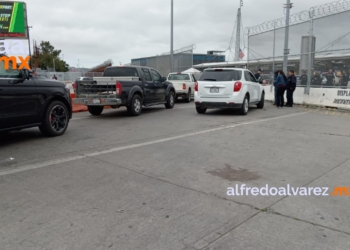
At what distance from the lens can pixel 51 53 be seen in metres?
71.1

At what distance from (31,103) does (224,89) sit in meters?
6.63

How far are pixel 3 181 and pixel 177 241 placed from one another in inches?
116

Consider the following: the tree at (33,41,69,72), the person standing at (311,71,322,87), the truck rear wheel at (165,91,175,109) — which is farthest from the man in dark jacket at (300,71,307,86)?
the tree at (33,41,69,72)

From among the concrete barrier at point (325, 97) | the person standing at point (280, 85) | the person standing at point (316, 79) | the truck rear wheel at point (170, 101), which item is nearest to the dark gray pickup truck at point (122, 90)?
the truck rear wheel at point (170, 101)

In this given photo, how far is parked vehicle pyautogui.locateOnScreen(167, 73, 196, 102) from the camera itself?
1784cm

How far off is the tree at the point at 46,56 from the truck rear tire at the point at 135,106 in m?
55.9

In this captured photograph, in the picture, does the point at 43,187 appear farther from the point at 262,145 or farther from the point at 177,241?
the point at 262,145

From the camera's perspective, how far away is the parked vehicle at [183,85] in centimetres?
1784

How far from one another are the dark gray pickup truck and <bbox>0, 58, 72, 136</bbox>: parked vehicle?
268 cm

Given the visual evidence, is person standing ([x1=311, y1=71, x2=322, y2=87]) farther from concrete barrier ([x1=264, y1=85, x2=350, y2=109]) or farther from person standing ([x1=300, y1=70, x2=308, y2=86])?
person standing ([x1=300, y1=70, x2=308, y2=86])

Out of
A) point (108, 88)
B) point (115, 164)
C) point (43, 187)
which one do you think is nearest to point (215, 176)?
point (115, 164)

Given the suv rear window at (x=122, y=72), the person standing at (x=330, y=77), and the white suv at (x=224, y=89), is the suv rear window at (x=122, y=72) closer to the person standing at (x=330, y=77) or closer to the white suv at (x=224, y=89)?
the white suv at (x=224, y=89)

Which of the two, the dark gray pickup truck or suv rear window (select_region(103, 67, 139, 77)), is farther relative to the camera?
suv rear window (select_region(103, 67, 139, 77))

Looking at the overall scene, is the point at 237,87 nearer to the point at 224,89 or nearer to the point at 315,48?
the point at 224,89
